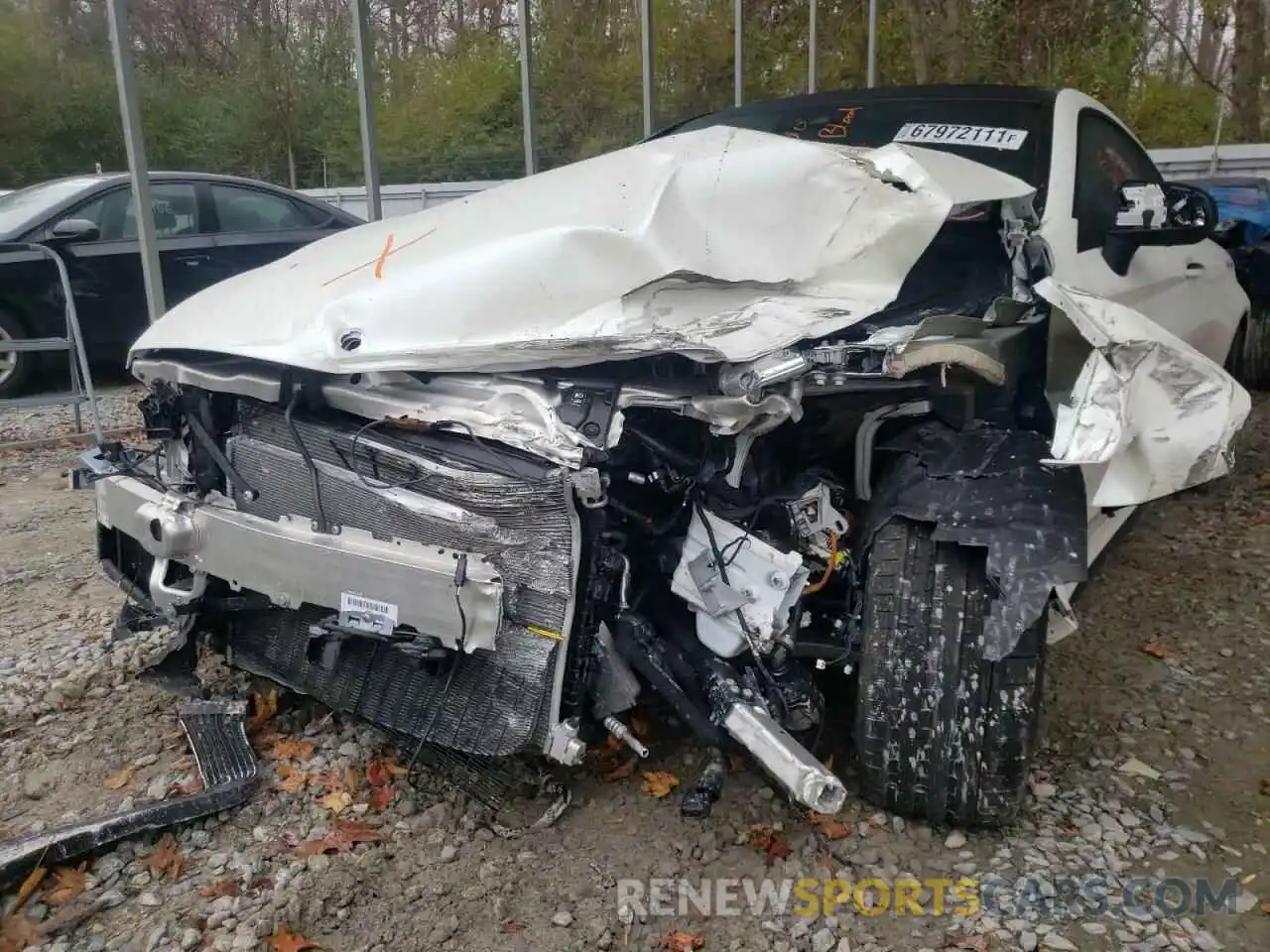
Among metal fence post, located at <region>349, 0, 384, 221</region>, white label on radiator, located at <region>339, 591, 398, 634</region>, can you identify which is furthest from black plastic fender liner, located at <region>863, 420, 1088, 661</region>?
metal fence post, located at <region>349, 0, 384, 221</region>

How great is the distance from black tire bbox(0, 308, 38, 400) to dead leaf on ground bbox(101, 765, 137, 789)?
15.6 ft

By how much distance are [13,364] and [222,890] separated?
5.45 meters

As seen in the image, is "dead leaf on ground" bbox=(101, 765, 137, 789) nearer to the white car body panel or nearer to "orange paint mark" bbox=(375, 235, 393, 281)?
the white car body panel

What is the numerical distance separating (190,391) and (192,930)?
1352 mm

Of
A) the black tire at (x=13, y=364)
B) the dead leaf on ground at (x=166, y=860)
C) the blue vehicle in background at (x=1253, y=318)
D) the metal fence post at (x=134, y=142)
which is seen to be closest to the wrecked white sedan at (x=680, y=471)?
the dead leaf on ground at (x=166, y=860)

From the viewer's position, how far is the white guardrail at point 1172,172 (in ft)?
38.3

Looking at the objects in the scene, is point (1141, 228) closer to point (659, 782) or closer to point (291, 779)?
point (659, 782)

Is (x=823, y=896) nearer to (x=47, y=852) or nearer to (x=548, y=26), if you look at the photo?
(x=47, y=852)

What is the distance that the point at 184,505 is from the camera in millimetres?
2609

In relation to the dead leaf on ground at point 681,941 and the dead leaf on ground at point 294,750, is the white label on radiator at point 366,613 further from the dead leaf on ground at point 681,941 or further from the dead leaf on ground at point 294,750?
the dead leaf on ground at point 681,941

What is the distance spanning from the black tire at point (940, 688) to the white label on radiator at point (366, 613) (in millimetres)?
1057

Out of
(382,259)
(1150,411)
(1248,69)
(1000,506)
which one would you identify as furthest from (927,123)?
(1248,69)

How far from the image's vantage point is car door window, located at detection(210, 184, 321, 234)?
7438mm

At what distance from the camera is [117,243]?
6.98 meters
